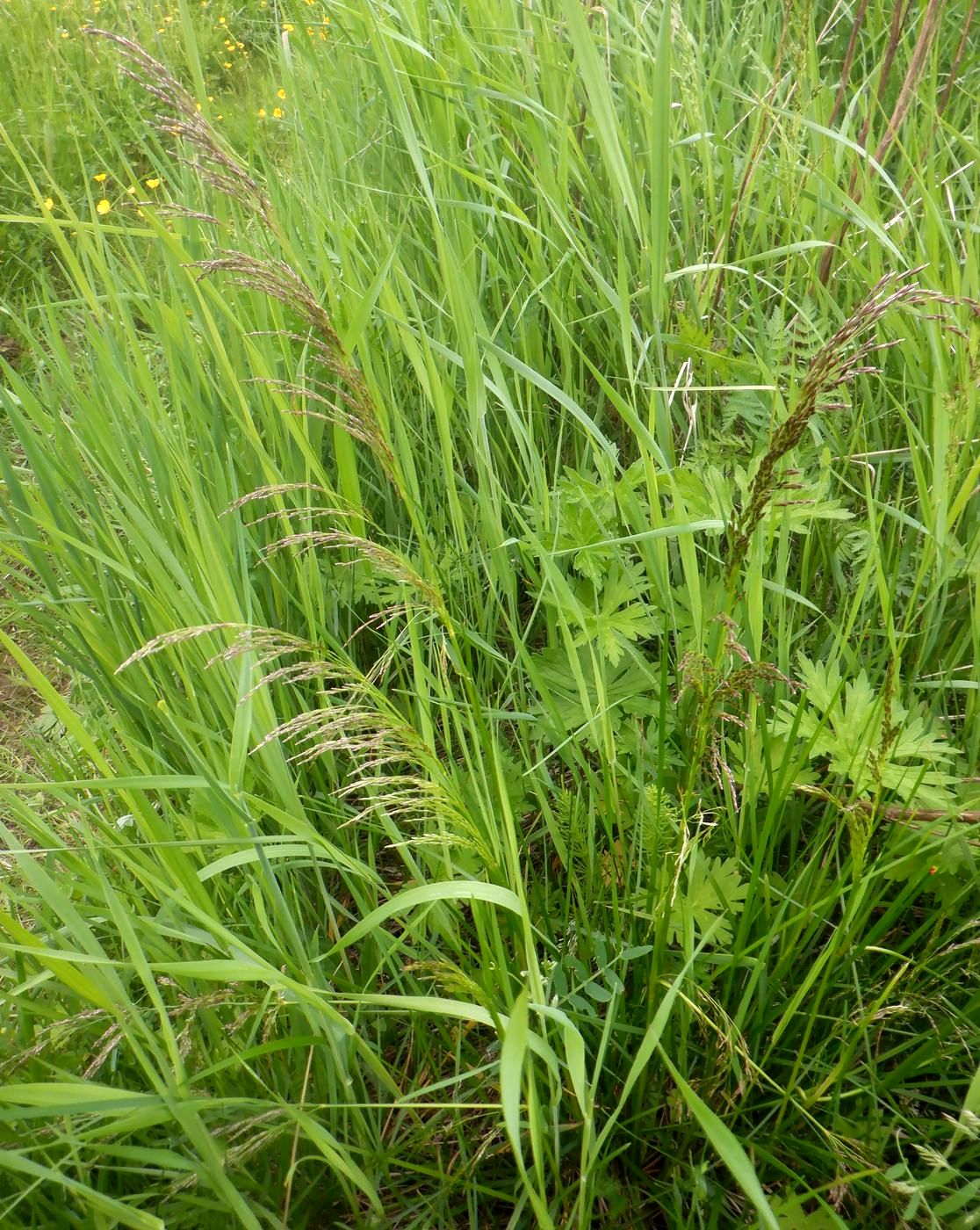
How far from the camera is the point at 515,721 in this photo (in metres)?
1.41

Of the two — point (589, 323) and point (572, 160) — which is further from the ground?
point (572, 160)

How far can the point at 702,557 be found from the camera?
4.96 ft

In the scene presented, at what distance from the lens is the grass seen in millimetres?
912

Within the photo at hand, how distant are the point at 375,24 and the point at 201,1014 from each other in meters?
1.34

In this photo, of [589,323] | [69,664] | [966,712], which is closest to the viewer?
[966,712]

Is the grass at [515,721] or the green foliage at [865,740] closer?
the grass at [515,721]

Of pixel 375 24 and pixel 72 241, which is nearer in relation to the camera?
pixel 375 24

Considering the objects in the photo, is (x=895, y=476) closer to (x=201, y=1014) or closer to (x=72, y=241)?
(x=201, y=1014)

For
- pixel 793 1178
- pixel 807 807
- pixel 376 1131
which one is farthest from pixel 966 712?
pixel 376 1131

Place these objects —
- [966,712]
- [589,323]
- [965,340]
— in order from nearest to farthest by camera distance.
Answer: [965,340]
[966,712]
[589,323]

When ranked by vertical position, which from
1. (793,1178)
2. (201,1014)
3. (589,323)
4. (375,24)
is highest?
(375,24)

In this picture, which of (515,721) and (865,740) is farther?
(515,721)

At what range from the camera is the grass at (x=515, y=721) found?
2.99 feet

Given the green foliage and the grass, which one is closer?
the grass
